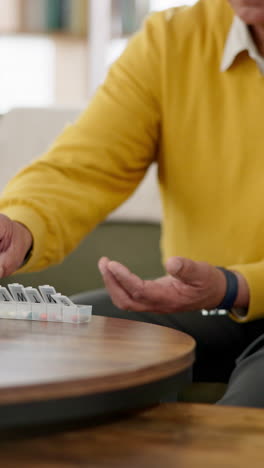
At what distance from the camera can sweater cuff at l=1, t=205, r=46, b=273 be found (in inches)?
49.1

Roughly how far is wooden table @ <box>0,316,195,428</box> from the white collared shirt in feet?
2.19

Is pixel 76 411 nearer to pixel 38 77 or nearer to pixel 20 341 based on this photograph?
pixel 20 341

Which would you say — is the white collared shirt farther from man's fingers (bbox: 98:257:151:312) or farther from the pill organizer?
the pill organizer

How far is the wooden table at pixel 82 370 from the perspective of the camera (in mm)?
670

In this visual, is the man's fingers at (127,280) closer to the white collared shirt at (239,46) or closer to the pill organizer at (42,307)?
the pill organizer at (42,307)

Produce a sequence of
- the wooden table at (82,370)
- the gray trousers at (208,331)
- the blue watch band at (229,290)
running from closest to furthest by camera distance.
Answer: the wooden table at (82,370), the blue watch band at (229,290), the gray trousers at (208,331)

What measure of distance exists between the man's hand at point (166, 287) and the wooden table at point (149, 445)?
274 millimetres

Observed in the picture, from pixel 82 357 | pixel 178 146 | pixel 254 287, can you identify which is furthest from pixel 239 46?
pixel 82 357

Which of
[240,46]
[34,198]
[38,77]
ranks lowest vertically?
[38,77]

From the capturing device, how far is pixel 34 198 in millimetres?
1327

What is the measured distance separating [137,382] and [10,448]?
0.43 feet

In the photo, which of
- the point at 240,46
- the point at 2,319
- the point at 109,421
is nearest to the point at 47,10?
the point at 240,46

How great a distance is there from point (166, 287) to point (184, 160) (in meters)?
0.40

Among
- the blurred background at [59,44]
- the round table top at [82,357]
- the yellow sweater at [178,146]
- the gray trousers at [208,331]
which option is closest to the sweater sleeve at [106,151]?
the yellow sweater at [178,146]
